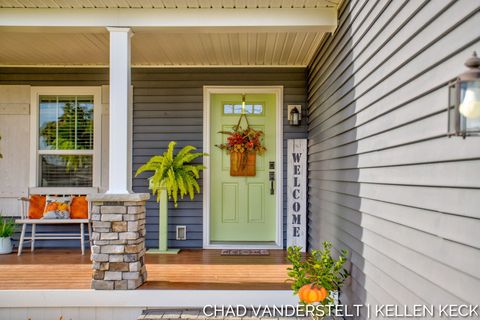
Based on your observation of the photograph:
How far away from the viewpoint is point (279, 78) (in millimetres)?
5578

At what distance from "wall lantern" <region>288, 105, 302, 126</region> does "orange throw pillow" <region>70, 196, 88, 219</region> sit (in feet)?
8.77

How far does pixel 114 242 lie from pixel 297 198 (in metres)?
2.49

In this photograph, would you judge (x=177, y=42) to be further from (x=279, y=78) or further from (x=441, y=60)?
(x=441, y=60)

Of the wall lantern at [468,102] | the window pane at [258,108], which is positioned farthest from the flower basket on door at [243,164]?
the wall lantern at [468,102]

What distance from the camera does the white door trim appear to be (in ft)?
18.1

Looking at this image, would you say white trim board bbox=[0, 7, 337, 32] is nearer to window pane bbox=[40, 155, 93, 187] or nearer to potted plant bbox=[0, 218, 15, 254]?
window pane bbox=[40, 155, 93, 187]

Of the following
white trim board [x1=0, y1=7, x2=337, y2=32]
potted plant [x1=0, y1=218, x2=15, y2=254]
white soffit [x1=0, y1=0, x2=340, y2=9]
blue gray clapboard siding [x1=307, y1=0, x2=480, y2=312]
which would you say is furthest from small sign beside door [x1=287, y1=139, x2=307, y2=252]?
potted plant [x1=0, y1=218, x2=15, y2=254]

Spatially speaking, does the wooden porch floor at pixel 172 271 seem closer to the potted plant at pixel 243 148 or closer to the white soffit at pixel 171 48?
the potted plant at pixel 243 148

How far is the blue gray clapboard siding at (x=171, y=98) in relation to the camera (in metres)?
Result: 5.57

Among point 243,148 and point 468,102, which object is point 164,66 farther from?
point 468,102

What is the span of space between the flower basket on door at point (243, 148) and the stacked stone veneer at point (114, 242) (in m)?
2.14

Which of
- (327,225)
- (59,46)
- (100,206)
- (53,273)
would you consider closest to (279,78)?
(327,225)

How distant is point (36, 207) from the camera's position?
17.7 feet

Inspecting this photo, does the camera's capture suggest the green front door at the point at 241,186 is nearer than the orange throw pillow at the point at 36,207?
No
